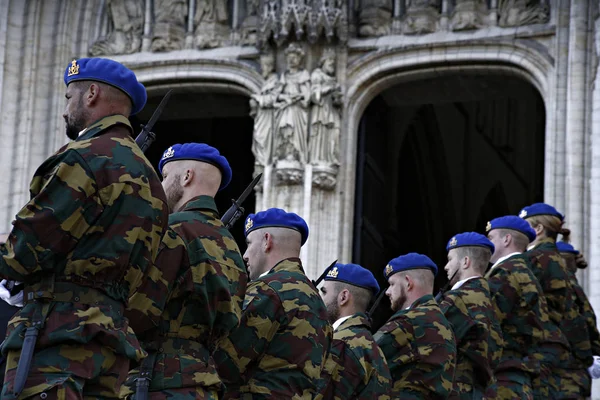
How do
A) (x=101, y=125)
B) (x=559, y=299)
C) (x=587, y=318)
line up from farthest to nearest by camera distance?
(x=587, y=318), (x=559, y=299), (x=101, y=125)

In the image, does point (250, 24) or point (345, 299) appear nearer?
point (345, 299)

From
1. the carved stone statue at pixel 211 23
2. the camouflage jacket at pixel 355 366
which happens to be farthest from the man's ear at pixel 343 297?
the carved stone statue at pixel 211 23

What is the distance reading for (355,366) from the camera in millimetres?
7789

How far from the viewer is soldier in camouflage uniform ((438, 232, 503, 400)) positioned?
929 centimetres

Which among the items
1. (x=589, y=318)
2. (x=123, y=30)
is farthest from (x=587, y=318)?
(x=123, y=30)

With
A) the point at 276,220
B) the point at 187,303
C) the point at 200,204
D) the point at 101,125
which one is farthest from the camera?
the point at 276,220

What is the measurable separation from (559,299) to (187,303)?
580 cm

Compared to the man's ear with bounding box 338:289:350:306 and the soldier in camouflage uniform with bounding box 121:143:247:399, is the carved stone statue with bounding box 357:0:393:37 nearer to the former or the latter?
the man's ear with bounding box 338:289:350:306

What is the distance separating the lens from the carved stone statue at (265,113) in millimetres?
15484

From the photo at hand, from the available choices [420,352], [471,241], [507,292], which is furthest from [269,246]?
[507,292]

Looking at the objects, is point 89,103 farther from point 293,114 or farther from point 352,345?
point 293,114

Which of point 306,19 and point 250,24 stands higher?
point 250,24

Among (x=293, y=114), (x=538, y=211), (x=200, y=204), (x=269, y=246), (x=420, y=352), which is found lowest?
(x=420, y=352)

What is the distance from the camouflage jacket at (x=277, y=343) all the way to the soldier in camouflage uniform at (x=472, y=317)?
2.43 m
